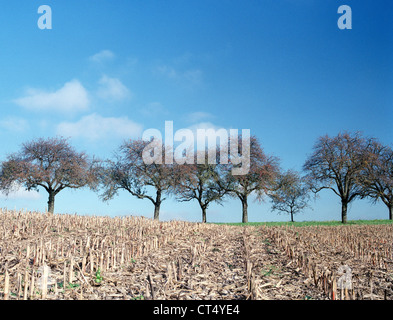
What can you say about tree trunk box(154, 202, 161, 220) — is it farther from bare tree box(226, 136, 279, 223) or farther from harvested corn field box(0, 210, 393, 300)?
harvested corn field box(0, 210, 393, 300)

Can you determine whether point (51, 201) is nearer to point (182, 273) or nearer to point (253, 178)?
point (253, 178)

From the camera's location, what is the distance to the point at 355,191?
47.7 meters

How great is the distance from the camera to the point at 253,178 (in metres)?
45.5

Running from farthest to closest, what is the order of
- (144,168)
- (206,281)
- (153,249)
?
1. (144,168)
2. (153,249)
3. (206,281)

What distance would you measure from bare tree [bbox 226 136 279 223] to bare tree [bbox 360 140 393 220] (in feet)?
44.6

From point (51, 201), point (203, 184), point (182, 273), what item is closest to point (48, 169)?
point (51, 201)

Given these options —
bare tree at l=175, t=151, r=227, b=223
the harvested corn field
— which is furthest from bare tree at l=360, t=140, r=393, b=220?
the harvested corn field

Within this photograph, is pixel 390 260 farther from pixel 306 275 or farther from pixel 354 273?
pixel 306 275

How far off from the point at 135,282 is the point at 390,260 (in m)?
11.0

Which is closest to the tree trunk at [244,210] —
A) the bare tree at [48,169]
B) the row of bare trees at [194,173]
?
the row of bare trees at [194,173]

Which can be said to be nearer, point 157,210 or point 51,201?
point 157,210

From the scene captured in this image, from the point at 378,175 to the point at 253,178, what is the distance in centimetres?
1997
